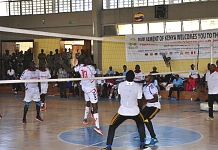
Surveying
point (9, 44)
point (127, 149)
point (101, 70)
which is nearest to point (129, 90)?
point (127, 149)

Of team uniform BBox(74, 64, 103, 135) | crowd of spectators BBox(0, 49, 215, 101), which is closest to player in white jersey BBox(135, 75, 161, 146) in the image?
team uniform BBox(74, 64, 103, 135)

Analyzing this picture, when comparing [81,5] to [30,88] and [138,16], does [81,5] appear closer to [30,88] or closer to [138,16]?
[138,16]

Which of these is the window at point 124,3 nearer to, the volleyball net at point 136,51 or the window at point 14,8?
the volleyball net at point 136,51

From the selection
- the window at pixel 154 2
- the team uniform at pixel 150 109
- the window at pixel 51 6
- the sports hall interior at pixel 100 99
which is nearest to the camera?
the team uniform at pixel 150 109

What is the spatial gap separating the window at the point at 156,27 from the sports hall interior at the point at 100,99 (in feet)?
0.47

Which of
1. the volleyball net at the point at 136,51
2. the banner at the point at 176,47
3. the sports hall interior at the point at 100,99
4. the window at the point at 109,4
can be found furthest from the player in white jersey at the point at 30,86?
the window at the point at 109,4

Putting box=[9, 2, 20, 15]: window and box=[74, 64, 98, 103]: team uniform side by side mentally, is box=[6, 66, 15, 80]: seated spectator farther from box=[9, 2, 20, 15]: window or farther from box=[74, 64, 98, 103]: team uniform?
box=[74, 64, 98, 103]: team uniform

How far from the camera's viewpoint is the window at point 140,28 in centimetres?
2550

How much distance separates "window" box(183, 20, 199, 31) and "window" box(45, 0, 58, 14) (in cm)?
897

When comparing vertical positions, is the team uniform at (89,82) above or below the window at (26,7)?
below

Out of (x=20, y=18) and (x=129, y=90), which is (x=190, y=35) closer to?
(x=20, y=18)

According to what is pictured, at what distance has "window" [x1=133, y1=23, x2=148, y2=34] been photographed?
25.5 meters

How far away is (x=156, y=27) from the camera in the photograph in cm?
2519

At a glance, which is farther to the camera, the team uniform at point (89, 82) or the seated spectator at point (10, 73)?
the seated spectator at point (10, 73)
